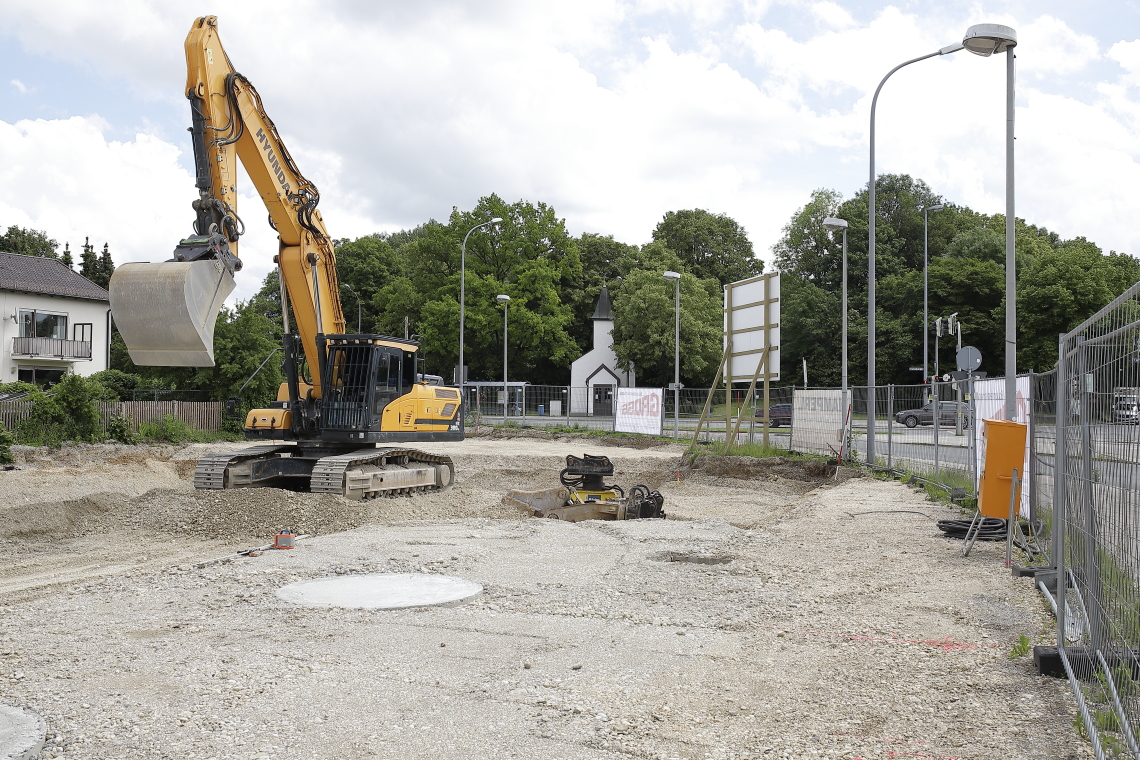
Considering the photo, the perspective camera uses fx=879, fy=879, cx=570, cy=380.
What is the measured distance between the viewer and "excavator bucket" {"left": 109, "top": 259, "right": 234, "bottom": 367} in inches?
419

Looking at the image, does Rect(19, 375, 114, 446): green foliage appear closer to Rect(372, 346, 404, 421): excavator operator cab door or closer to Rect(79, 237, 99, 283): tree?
Rect(372, 346, 404, 421): excavator operator cab door

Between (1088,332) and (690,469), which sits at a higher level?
(1088,332)

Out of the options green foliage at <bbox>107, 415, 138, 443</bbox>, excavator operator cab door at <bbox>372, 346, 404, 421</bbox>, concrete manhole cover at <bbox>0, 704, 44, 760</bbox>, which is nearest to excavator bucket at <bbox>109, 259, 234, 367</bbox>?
excavator operator cab door at <bbox>372, 346, 404, 421</bbox>

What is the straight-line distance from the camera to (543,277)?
57.0 metres

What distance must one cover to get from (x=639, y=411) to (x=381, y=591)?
24.8m

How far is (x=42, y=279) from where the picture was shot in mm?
42094

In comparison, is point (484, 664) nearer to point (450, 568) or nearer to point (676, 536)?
point (450, 568)

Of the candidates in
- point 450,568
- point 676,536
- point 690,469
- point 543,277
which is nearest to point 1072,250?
point 543,277

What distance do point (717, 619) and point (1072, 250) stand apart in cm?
5555

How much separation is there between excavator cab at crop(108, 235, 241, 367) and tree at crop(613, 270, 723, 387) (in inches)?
1796

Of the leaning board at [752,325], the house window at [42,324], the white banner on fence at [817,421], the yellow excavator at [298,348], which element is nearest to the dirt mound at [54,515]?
the yellow excavator at [298,348]

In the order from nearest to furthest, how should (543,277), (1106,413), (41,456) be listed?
(1106,413) < (41,456) < (543,277)

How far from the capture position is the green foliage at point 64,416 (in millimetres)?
25500

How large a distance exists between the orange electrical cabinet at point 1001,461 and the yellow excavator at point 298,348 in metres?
9.21
